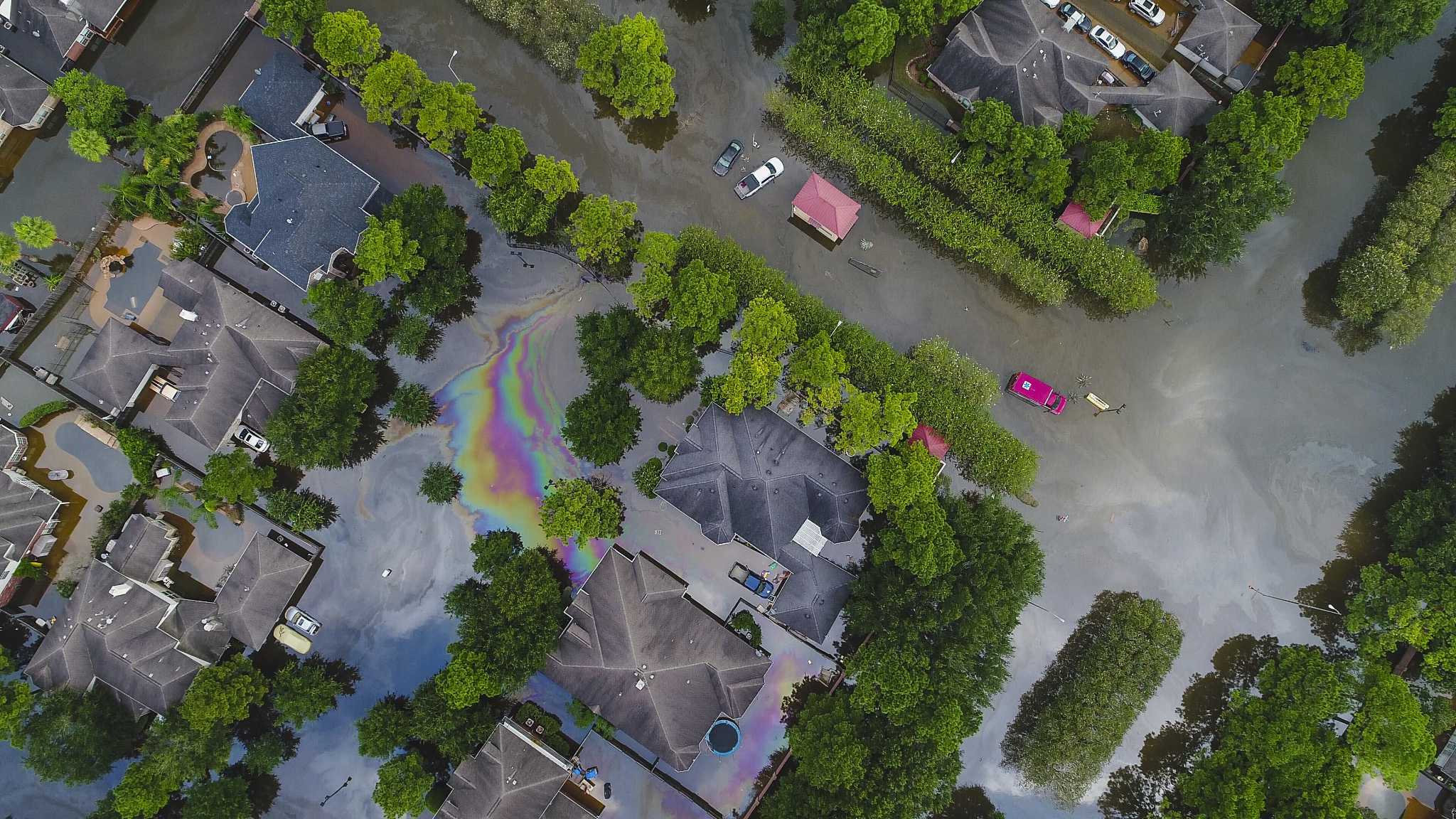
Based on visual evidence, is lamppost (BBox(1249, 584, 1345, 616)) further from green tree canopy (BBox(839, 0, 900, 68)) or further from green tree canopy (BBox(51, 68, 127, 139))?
green tree canopy (BBox(51, 68, 127, 139))

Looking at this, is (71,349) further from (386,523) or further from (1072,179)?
(1072,179)

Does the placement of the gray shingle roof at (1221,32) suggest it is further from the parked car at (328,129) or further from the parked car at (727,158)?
the parked car at (328,129)

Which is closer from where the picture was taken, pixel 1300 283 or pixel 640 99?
pixel 640 99

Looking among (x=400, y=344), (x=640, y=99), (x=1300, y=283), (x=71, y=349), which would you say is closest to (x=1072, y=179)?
(x=1300, y=283)

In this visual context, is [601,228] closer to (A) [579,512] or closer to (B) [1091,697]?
(A) [579,512]

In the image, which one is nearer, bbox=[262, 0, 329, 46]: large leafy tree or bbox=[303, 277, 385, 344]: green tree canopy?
bbox=[262, 0, 329, 46]: large leafy tree

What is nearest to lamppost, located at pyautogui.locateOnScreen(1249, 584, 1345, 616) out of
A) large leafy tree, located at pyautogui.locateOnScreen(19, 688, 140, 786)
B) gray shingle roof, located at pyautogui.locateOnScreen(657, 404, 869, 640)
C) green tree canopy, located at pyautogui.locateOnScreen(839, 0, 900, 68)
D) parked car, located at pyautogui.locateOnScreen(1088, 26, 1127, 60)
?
gray shingle roof, located at pyautogui.locateOnScreen(657, 404, 869, 640)
